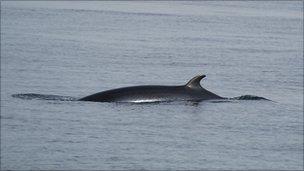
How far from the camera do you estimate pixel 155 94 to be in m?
16.4

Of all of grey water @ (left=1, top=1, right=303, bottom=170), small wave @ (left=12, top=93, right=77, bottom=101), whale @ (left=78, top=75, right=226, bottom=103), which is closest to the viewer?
grey water @ (left=1, top=1, right=303, bottom=170)

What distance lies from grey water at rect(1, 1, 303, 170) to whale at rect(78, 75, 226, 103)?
0.26 meters

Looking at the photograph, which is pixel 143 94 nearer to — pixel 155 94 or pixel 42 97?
pixel 155 94

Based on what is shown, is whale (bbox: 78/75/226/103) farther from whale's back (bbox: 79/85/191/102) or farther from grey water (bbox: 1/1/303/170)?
grey water (bbox: 1/1/303/170)

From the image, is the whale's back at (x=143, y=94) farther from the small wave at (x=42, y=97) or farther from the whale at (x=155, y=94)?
the small wave at (x=42, y=97)

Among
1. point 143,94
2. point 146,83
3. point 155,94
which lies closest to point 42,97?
point 143,94

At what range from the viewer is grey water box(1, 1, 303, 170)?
11.9 m

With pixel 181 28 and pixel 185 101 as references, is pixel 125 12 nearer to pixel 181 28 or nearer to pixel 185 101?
pixel 181 28

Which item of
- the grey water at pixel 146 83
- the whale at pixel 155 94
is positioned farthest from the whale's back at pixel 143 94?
the grey water at pixel 146 83

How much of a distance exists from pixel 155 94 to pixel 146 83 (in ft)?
9.57

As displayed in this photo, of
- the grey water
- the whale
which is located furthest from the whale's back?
the grey water

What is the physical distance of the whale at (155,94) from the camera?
1612 centimetres

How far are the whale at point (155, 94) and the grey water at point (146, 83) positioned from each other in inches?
10.1

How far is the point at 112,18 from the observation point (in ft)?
130
